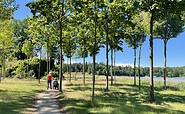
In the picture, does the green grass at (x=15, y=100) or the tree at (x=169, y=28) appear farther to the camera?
the tree at (x=169, y=28)

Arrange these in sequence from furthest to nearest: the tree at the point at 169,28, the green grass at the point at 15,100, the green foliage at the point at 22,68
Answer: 1. the green foliage at the point at 22,68
2. the tree at the point at 169,28
3. the green grass at the point at 15,100

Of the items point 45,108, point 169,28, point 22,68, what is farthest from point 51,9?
point 22,68

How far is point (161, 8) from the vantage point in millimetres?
17469

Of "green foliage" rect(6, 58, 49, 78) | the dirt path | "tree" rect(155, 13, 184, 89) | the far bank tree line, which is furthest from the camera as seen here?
"green foliage" rect(6, 58, 49, 78)

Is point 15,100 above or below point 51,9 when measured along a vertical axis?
below

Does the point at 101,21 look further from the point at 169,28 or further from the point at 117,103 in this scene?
the point at 169,28

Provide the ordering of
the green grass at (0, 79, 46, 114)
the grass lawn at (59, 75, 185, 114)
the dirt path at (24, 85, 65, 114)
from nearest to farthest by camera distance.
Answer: the dirt path at (24, 85, 65, 114) → the green grass at (0, 79, 46, 114) → the grass lawn at (59, 75, 185, 114)

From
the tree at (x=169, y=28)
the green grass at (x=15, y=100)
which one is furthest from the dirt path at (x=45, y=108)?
the tree at (x=169, y=28)

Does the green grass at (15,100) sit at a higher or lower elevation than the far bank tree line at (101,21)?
lower

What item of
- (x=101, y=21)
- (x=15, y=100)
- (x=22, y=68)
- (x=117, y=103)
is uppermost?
(x=101, y=21)

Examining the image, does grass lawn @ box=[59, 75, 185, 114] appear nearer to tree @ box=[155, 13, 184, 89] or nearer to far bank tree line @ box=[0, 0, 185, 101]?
far bank tree line @ box=[0, 0, 185, 101]

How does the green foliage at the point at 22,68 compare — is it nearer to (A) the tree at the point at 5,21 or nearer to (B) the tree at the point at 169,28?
(A) the tree at the point at 5,21

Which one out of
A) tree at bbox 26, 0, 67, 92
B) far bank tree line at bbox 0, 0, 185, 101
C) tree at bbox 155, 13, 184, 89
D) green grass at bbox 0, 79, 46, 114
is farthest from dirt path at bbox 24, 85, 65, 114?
tree at bbox 155, 13, 184, 89

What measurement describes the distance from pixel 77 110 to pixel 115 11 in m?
15.6
